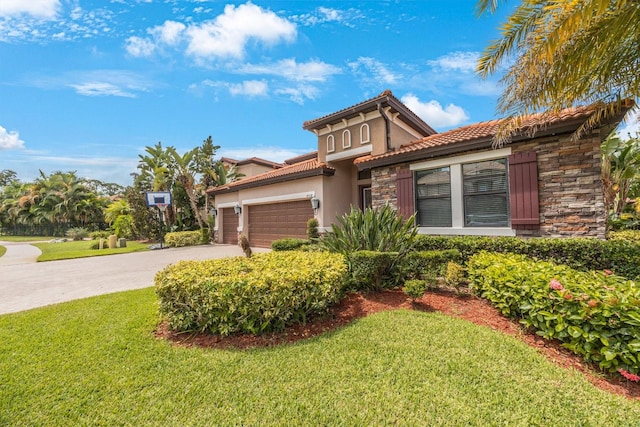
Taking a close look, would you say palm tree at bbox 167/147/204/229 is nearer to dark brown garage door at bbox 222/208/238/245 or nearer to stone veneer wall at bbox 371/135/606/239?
dark brown garage door at bbox 222/208/238/245

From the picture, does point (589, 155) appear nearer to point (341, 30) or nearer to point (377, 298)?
point (377, 298)

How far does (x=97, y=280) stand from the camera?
8.17 meters

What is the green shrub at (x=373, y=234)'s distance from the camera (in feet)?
19.8

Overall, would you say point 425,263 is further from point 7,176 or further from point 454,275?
point 7,176

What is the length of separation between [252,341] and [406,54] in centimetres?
967

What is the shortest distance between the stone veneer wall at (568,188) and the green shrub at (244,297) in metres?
6.11

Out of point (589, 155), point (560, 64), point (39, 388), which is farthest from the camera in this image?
point (589, 155)

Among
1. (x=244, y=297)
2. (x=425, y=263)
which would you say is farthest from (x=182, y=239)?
(x=425, y=263)

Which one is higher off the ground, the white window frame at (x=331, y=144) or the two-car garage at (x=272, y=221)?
the white window frame at (x=331, y=144)

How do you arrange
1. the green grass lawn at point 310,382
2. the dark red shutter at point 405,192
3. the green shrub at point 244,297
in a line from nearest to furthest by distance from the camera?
the green grass lawn at point 310,382 < the green shrub at point 244,297 < the dark red shutter at point 405,192

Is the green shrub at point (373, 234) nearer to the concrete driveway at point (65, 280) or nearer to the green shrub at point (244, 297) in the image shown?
the green shrub at point (244, 297)

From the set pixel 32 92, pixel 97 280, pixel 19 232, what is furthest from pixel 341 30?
pixel 19 232

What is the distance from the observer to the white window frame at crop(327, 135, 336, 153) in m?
12.5

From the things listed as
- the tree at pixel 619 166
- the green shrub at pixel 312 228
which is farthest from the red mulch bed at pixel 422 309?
the tree at pixel 619 166
